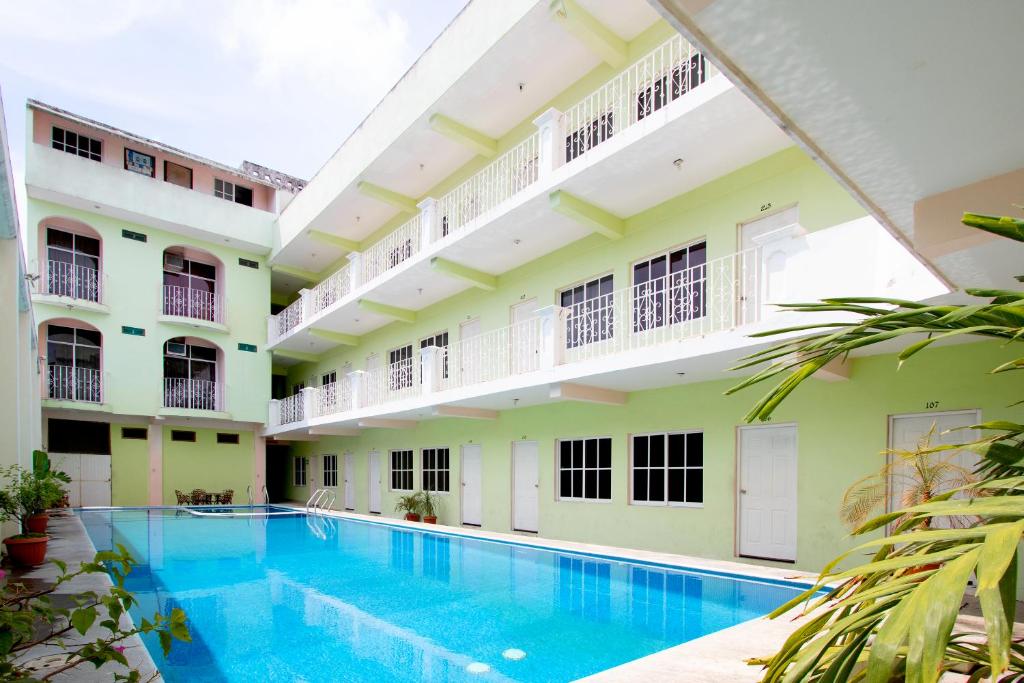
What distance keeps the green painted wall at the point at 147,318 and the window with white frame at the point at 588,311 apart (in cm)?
1317

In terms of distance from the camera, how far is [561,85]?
12.2 meters

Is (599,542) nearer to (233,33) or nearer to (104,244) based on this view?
(233,33)

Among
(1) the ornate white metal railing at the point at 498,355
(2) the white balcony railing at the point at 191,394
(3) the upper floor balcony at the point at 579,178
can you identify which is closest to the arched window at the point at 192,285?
(2) the white balcony railing at the point at 191,394

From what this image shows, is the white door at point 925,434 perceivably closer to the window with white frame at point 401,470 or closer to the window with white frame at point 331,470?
the window with white frame at point 401,470

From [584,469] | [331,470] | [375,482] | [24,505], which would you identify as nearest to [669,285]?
[584,469]

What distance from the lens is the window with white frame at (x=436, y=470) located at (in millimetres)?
15406

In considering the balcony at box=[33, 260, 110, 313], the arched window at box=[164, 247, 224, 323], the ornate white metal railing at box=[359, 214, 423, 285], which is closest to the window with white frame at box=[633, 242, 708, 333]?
the ornate white metal railing at box=[359, 214, 423, 285]

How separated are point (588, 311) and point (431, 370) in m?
3.86

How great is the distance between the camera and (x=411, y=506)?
604 inches

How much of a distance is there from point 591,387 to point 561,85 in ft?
20.5

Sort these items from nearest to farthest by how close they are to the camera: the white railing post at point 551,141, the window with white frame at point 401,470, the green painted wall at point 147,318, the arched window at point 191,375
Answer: the white railing post at point 551,141
the window with white frame at point 401,470
the green painted wall at point 147,318
the arched window at point 191,375

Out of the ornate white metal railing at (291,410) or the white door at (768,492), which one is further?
the ornate white metal railing at (291,410)

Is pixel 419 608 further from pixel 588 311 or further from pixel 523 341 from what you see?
pixel 523 341

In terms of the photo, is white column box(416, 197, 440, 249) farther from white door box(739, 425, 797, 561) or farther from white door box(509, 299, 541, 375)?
white door box(739, 425, 797, 561)
